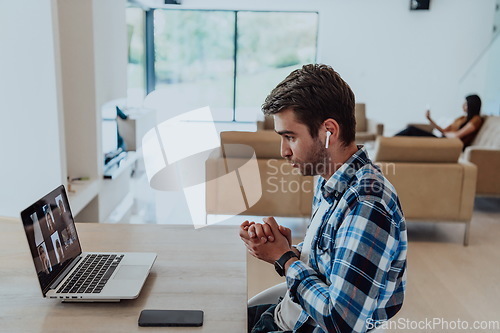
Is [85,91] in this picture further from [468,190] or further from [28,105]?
[468,190]

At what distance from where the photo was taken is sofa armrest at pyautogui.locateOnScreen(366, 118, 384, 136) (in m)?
6.93

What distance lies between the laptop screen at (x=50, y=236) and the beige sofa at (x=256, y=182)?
7.43 ft

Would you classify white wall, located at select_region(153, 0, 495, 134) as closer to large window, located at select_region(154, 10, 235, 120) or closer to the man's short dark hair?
large window, located at select_region(154, 10, 235, 120)

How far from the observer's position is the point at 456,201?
364 centimetres

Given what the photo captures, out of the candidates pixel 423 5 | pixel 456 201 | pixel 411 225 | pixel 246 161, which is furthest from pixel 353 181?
pixel 423 5

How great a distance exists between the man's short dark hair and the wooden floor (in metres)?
1.65

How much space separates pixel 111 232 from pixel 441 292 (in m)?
2.09

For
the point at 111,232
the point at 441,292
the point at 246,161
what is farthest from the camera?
the point at 246,161

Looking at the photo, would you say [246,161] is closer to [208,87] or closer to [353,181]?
[353,181]

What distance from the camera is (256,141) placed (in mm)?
3555

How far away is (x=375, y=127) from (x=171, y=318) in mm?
6314

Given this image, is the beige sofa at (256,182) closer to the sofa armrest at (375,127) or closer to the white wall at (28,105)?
the white wall at (28,105)

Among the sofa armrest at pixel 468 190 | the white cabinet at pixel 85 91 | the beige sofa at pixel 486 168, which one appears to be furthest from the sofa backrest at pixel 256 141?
the beige sofa at pixel 486 168

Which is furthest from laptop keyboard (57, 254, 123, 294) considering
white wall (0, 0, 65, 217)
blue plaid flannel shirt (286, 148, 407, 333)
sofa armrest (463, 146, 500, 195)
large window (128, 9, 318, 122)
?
large window (128, 9, 318, 122)
